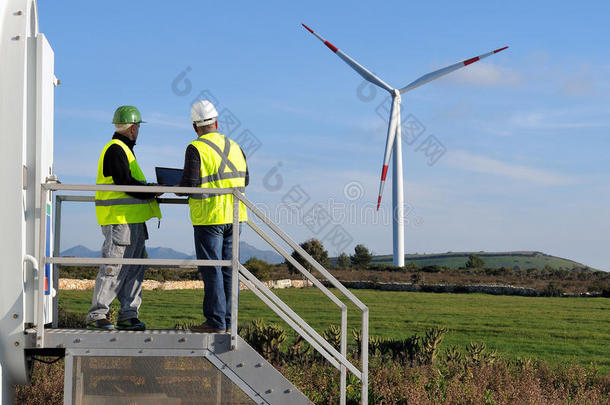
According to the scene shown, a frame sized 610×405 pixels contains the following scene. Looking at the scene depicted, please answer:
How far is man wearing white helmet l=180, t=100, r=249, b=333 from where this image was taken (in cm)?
644

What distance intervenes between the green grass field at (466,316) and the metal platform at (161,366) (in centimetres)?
1396

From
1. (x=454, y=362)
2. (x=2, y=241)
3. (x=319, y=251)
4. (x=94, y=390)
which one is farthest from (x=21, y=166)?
(x=319, y=251)

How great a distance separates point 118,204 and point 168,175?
0.58 m

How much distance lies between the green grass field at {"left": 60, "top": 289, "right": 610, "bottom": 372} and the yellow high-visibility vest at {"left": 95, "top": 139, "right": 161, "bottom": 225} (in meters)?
13.6

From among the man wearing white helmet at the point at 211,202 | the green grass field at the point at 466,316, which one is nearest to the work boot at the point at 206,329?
the man wearing white helmet at the point at 211,202

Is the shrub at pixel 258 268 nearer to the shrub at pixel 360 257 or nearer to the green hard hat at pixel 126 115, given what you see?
the shrub at pixel 360 257

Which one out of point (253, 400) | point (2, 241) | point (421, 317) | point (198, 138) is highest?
point (198, 138)

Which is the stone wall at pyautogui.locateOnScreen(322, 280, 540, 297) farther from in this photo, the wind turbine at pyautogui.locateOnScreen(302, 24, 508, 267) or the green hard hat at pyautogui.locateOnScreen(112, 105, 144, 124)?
the green hard hat at pyautogui.locateOnScreen(112, 105, 144, 124)

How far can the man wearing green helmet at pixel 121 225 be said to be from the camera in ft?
21.9

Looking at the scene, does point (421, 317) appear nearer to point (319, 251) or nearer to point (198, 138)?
point (319, 251)

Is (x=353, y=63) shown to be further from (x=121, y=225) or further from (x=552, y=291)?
(x=121, y=225)

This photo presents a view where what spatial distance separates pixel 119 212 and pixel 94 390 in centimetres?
163

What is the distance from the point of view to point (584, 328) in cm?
2694

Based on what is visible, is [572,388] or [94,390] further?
[572,388]
